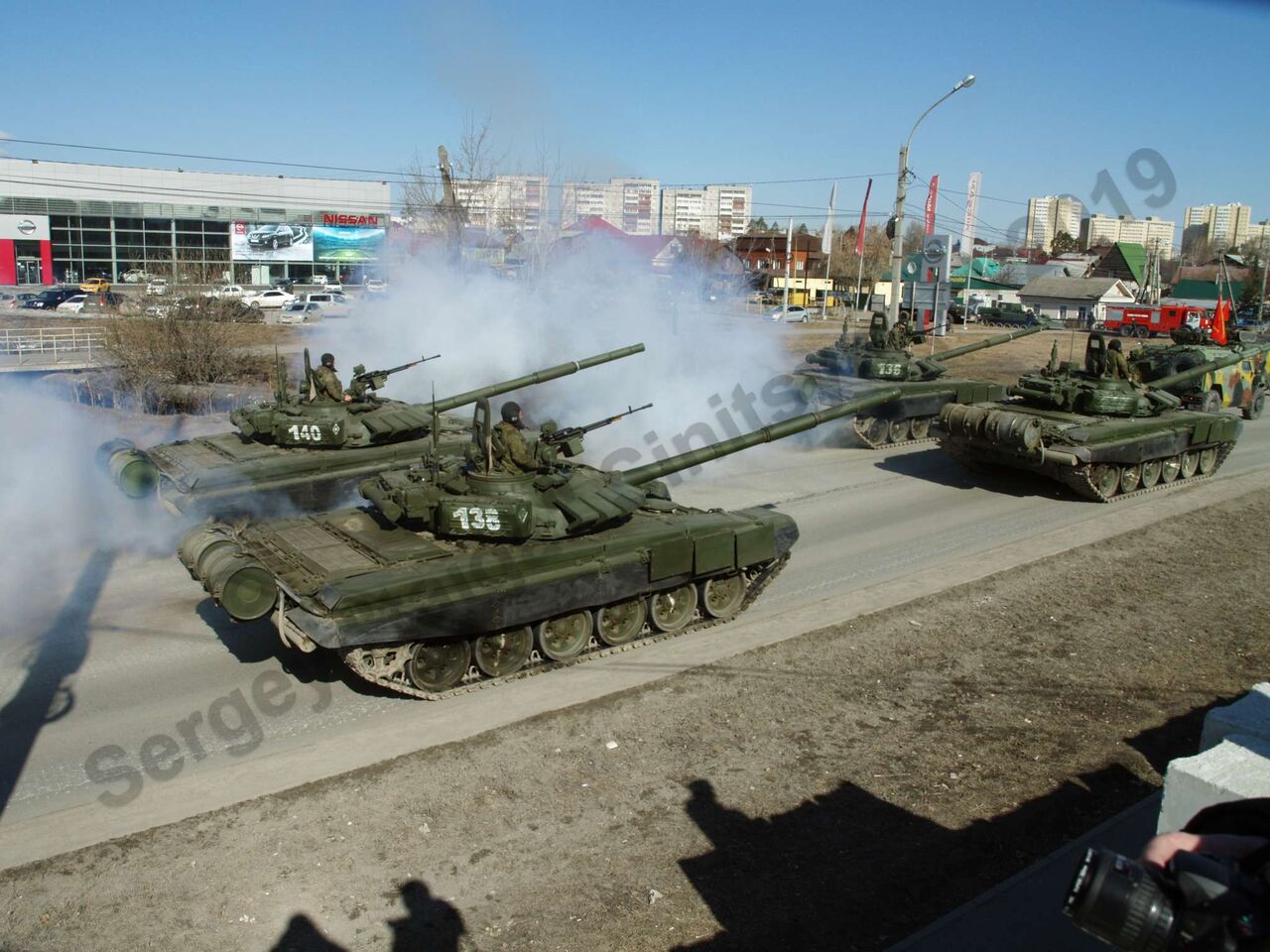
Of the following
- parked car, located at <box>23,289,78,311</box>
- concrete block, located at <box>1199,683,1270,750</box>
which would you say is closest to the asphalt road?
concrete block, located at <box>1199,683,1270,750</box>

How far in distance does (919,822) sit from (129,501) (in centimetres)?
1246

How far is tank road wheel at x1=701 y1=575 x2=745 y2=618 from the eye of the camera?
10.8 m

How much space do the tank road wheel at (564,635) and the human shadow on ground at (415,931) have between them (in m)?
3.60

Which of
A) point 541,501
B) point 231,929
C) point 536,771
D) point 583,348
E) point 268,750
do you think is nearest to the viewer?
point 231,929

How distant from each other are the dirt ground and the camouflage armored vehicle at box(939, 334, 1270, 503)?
19.4 feet

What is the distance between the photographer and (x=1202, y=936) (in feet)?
9.16

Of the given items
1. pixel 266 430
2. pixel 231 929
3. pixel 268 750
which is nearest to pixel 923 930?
pixel 231 929

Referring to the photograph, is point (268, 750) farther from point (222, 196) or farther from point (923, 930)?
point (222, 196)

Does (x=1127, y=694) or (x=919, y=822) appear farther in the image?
(x=1127, y=694)

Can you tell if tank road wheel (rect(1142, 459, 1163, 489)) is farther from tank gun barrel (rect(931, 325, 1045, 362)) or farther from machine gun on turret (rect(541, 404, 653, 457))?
machine gun on turret (rect(541, 404, 653, 457))

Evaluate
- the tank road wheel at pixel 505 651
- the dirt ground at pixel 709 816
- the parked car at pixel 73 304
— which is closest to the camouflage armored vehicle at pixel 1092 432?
the dirt ground at pixel 709 816

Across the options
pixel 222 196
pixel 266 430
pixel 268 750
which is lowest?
pixel 268 750

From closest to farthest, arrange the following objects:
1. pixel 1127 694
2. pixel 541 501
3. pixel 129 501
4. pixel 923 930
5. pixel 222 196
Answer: pixel 923 930
pixel 1127 694
pixel 541 501
pixel 129 501
pixel 222 196

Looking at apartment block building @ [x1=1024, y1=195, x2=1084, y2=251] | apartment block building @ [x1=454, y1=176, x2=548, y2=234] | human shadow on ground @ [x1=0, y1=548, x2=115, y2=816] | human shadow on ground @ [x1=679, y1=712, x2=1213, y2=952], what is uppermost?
apartment block building @ [x1=1024, y1=195, x2=1084, y2=251]
